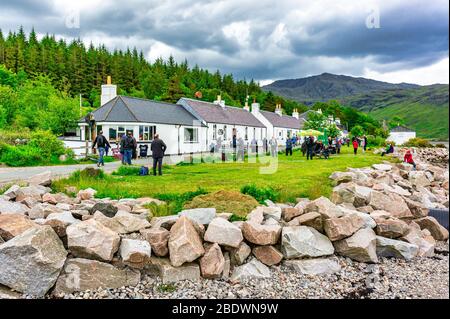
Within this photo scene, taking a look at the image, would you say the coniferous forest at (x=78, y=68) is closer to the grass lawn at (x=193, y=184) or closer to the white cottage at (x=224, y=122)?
the white cottage at (x=224, y=122)

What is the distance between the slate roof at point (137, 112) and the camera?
98.3ft

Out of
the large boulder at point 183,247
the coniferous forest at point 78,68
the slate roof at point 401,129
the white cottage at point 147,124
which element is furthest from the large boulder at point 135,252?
the slate roof at point 401,129

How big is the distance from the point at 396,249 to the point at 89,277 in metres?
6.06

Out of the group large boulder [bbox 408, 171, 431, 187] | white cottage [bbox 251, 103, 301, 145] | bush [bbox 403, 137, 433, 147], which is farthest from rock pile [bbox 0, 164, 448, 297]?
white cottage [bbox 251, 103, 301, 145]

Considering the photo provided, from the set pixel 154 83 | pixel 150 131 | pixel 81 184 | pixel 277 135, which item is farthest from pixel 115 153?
pixel 154 83

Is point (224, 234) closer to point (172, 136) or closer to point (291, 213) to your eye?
point (291, 213)

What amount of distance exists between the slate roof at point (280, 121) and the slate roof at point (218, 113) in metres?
4.55

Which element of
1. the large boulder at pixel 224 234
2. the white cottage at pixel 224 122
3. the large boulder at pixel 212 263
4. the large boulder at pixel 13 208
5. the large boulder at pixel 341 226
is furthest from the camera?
the white cottage at pixel 224 122

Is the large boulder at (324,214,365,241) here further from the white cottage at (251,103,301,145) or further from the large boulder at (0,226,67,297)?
the white cottage at (251,103,301,145)

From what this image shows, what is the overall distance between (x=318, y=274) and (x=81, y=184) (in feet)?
25.3

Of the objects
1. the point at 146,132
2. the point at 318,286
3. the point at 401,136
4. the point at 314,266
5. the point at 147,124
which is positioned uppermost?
the point at 147,124

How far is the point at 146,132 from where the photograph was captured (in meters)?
30.6

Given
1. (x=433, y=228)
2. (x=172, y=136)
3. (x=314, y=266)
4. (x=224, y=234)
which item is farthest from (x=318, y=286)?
(x=172, y=136)

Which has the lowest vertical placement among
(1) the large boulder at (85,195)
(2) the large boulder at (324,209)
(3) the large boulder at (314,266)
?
(3) the large boulder at (314,266)
